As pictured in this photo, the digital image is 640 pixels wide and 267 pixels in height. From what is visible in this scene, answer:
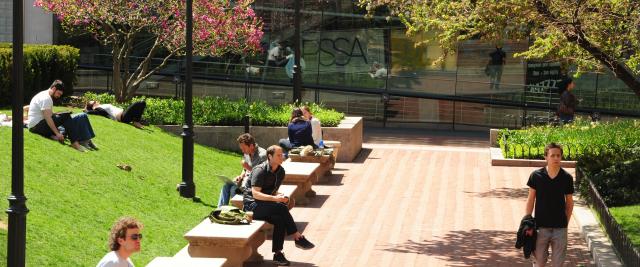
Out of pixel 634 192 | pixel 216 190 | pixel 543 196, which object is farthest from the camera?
pixel 216 190

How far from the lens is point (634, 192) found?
1884 centimetres

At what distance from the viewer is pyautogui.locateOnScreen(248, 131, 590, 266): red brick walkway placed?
15.2 meters

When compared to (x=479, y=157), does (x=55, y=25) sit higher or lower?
higher

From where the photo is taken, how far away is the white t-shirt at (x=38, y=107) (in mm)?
19125

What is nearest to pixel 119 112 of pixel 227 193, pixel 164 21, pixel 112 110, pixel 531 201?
pixel 112 110

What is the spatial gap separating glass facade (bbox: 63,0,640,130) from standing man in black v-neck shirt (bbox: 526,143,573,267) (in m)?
24.1

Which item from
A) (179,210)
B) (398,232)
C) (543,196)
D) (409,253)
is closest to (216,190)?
(179,210)

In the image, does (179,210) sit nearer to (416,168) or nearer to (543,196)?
(543,196)

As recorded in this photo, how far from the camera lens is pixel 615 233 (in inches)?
569

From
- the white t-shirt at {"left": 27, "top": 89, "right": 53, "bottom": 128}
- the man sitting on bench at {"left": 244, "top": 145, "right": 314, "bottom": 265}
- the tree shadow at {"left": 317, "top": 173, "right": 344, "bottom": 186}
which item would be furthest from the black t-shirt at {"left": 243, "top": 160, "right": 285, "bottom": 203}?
the tree shadow at {"left": 317, "top": 173, "right": 344, "bottom": 186}

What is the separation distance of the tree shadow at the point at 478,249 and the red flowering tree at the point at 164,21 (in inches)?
495

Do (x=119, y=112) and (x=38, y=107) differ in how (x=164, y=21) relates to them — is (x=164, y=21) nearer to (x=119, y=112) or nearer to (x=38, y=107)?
(x=119, y=112)

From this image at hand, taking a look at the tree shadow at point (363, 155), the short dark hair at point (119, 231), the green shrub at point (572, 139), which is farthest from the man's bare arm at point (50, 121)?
the short dark hair at point (119, 231)

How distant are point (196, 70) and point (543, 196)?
26229mm
